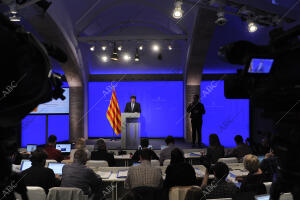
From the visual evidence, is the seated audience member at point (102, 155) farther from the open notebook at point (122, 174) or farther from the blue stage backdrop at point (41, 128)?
the blue stage backdrop at point (41, 128)

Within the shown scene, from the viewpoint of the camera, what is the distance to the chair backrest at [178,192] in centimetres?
276

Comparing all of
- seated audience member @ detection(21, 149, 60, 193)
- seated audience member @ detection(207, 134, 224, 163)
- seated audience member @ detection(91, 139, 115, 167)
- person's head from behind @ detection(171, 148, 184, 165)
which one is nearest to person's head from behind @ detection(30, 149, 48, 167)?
seated audience member @ detection(21, 149, 60, 193)

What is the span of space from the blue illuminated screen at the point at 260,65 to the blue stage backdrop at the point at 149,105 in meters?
8.34

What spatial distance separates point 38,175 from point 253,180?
272cm

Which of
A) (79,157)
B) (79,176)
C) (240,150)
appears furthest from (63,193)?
(240,150)

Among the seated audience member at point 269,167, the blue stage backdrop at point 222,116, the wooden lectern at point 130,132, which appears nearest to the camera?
the seated audience member at point 269,167

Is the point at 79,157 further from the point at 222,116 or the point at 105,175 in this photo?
the point at 222,116

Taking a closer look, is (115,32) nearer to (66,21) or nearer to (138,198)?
(66,21)

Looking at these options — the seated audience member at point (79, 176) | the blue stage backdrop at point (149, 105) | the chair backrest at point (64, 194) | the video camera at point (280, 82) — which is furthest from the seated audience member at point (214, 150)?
the blue stage backdrop at point (149, 105)

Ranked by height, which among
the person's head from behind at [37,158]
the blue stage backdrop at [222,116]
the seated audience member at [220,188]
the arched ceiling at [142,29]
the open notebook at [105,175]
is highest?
the arched ceiling at [142,29]

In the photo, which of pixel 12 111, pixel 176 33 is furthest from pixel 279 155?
pixel 176 33

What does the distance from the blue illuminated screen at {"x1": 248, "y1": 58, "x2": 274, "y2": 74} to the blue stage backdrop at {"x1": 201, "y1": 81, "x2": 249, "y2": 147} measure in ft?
27.5

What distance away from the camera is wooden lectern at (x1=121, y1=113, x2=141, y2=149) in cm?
655

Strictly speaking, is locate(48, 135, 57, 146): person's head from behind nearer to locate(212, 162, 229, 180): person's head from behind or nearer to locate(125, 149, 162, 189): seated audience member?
locate(125, 149, 162, 189): seated audience member
